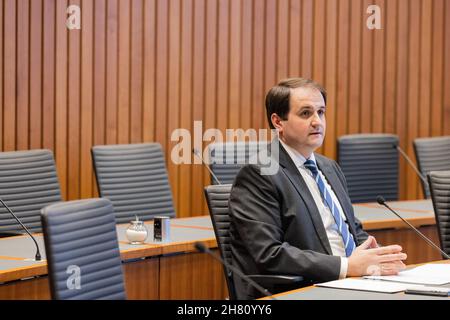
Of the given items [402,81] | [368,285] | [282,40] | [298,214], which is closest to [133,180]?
[298,214]

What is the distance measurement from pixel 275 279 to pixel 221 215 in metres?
0.53

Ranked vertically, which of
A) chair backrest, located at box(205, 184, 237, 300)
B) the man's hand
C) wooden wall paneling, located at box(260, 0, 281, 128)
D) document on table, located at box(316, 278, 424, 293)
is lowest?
document on table, located at box(316, 278, 424, 293)

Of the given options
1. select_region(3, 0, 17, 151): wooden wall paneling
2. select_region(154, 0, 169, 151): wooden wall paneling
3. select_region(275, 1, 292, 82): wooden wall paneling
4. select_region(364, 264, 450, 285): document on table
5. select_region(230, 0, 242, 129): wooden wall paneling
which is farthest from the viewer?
select_region(275, 1, 292, 82): wooden wall paneling

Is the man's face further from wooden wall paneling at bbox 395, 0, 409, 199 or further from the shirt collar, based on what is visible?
wooden wall paneling at bbox 395, 0, 409, 199

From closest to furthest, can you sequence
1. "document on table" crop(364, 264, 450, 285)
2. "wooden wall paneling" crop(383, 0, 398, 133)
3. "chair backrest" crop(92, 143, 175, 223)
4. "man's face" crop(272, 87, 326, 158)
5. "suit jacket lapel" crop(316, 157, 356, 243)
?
"document on table" crop(364, 264, 450, 285) → "man's face" crop(272, 87, 326, 158) → "suit jacket lapel" crop(316, 157, 356, 243) → "chair backrest" crop(92, 143, 175, 223) → "wooden wall paneling" crop(383, 0, 398, 133)

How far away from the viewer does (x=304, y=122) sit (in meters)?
3.96

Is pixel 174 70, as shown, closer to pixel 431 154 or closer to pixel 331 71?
pixel 331 71

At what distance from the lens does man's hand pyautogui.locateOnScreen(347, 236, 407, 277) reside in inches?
142

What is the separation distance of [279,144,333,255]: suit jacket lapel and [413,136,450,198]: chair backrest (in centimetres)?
300

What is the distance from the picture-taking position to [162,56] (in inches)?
262

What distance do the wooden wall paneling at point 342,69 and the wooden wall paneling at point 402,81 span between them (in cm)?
55

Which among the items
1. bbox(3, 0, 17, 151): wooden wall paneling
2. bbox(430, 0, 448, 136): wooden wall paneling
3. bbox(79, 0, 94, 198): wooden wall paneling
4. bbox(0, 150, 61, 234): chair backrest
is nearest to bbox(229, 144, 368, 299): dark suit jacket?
bbox(0, 150, 61, 234): chair backrest
